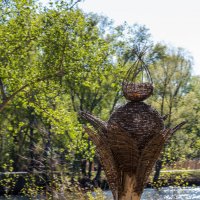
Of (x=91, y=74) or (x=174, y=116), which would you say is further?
(x=174, y=116)

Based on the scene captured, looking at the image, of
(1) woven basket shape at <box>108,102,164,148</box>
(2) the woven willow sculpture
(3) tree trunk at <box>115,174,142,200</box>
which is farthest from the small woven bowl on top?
(3) tree trunk at <box>115,174,142,200</box>

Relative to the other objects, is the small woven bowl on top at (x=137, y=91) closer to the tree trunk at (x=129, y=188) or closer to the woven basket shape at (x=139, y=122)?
the woven basket shape at (x=139, y=122)

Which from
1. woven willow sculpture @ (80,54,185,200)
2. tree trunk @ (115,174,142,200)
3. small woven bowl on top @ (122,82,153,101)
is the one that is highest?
small woven bowl on top @ (122,82,153,101)

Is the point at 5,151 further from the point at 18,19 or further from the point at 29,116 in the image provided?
the point at 18,19

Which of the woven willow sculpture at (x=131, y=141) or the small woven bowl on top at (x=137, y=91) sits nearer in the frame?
the woven willow sculpture at (x=131, y=141)

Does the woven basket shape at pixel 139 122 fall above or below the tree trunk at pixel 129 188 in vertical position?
above

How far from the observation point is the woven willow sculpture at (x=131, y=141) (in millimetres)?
5562

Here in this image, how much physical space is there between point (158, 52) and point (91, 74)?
1928 cm

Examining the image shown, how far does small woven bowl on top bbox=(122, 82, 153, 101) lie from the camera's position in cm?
581

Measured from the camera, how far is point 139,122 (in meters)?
5.55

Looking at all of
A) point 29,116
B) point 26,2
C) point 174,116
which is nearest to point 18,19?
point 26,2

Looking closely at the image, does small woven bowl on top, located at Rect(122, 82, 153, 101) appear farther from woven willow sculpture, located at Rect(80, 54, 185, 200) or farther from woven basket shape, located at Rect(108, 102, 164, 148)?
woven basket shape, located at Rect(108, 102, 164, 148)

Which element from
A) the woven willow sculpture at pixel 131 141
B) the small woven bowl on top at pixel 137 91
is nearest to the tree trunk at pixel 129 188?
the woven willow sculpture at pixel 131 141

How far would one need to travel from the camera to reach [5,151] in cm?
2567
